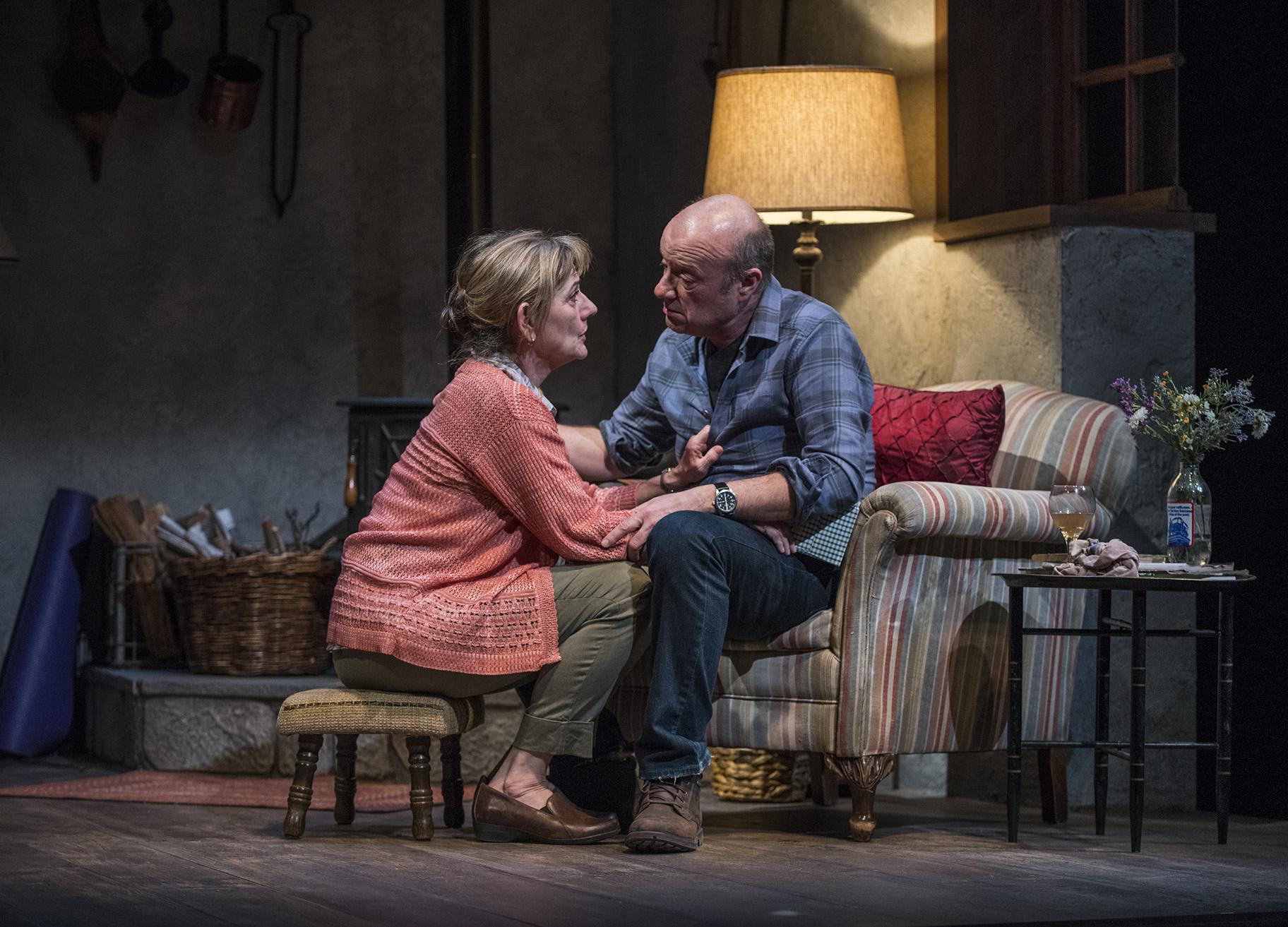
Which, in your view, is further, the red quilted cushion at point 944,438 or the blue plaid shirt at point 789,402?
the red quilted cushion at point 944,438

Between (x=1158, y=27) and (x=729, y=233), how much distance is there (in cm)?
140

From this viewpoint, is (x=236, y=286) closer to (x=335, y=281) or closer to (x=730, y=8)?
(x=335, y=281)

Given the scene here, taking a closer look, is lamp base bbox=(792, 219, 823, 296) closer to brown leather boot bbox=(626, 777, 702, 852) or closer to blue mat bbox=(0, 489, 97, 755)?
brown leather boot bbox=(626, 777, 702, 852)

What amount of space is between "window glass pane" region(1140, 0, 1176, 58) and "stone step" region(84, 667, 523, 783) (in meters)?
2.28

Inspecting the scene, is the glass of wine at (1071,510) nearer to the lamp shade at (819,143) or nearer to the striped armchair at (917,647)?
the striped armchair at (917,647)

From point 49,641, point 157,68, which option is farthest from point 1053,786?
point 157,68

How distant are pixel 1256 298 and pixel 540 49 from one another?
3.02 meters

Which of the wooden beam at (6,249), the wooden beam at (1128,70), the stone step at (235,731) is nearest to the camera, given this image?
the wooden beam at (1128,70)

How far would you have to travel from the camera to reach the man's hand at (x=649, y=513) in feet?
11.5

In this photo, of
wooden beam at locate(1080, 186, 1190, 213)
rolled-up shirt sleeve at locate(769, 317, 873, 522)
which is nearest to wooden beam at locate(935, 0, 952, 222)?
wooden beam at locate(1080, 186, 1190, 213)

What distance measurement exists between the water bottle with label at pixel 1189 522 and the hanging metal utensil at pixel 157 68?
353 centimetres

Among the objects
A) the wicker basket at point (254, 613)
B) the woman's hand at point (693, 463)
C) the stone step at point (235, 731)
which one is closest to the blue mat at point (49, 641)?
the stone step at point (235, 731)

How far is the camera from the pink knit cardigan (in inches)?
135

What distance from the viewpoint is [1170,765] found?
4.41 meters
